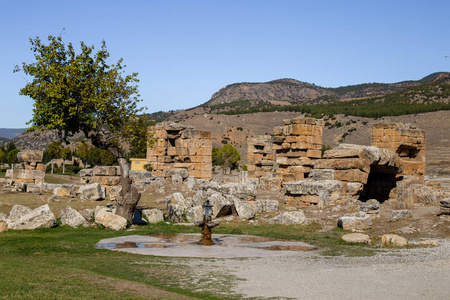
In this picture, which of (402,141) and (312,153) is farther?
(312,153)

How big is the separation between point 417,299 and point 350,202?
11.6 metres

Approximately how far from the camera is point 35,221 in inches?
598

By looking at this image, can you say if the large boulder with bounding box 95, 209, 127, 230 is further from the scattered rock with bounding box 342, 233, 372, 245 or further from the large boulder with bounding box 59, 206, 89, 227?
the scattered rock with bounding box 342, 233, 372, 245

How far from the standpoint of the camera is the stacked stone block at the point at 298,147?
1057 inches

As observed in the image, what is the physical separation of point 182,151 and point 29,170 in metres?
Result: 9.32

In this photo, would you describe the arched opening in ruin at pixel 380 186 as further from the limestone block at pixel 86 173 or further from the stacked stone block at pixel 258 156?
the limestone block at pixel 86 173

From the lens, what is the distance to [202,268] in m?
9.48

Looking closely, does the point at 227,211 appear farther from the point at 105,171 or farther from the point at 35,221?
the point at 105,171

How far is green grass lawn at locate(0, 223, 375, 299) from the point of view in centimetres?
729

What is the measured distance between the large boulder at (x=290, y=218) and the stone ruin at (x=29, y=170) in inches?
722

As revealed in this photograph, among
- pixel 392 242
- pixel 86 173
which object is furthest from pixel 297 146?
pixel 392 242

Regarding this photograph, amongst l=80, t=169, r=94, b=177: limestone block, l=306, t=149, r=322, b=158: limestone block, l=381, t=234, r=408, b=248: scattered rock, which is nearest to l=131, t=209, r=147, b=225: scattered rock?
l=381, t=234, r=408, b=248: scattered rock

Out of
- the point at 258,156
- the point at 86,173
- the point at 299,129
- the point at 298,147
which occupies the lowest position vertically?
the point at 86,173

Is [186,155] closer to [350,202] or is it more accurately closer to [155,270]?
[350,202]
